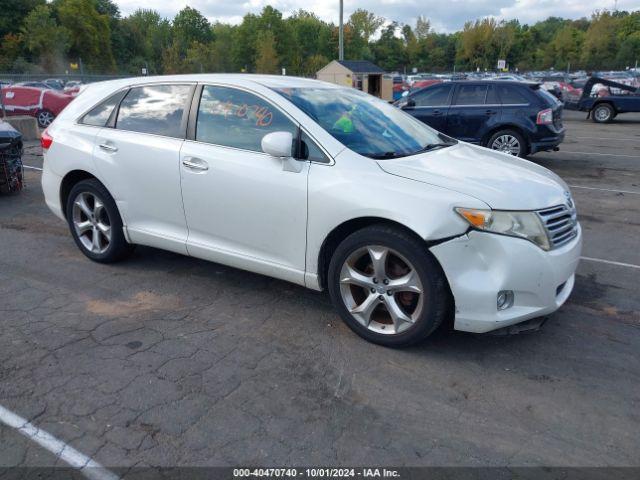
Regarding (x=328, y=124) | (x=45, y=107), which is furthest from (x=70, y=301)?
(x=45, y=107)

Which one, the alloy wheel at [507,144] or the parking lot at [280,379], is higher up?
the alloy wheel at [507,144]

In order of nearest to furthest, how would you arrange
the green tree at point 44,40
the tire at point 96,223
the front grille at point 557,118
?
1. the tire at point 96,223
2. the front grille at point 557,118
3. the green tree at point 44,40

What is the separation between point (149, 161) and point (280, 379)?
7.30 feet

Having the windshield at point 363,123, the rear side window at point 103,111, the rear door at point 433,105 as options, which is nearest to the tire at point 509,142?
the rear door at point 433,105

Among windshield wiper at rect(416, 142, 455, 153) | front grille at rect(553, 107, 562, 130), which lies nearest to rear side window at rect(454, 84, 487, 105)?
front grille at rect(553, 107, 562, 130)

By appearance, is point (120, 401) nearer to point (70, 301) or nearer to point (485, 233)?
point (70, 301)

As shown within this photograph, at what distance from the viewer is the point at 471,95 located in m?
11.5

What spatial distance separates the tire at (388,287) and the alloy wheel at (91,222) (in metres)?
2.43

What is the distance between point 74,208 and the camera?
17.2 feet

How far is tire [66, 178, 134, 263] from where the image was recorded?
494cm

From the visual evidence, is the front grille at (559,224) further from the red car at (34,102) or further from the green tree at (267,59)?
the green tree at (267,59)

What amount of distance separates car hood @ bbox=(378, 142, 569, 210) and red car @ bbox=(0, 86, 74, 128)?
16.9m

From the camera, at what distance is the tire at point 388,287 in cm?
339

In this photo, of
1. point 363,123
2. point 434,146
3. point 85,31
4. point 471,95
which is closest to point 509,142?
point 471,95
